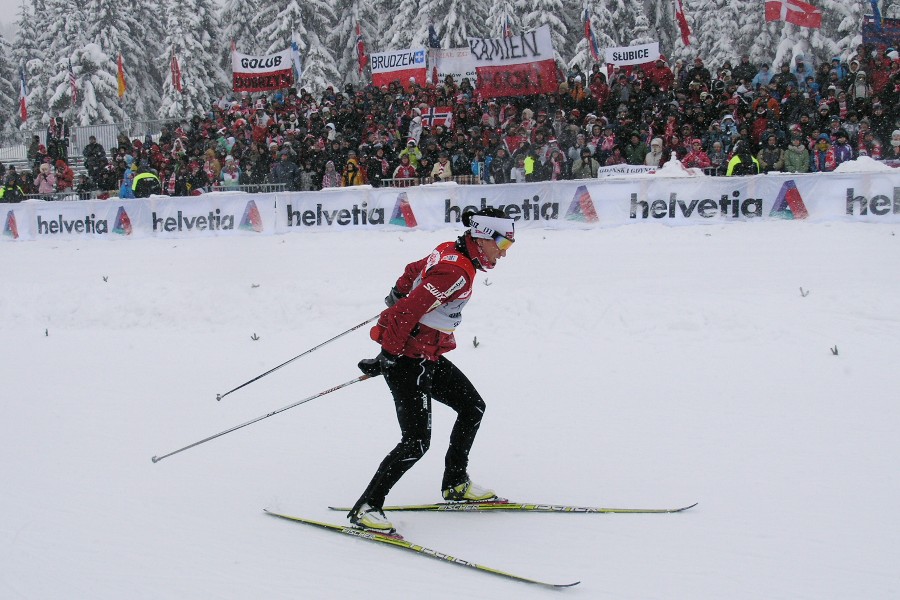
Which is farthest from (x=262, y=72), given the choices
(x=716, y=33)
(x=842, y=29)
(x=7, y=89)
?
(x=7, y=89)

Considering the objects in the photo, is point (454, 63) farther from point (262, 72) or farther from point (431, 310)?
point (431, 310)

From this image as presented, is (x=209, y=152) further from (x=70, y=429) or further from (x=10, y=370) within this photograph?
(x=70, y=429)

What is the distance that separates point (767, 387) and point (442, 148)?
10390mm

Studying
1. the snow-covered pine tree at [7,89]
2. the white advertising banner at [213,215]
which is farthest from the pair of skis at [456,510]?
the snow-covered pine tree at [7,89]

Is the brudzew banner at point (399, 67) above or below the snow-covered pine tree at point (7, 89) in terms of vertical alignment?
below

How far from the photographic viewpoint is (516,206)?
14.1 m

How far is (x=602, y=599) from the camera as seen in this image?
3.94 meters

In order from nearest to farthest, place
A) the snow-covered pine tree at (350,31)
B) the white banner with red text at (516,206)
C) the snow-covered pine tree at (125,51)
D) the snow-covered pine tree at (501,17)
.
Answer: the white banner with red text at (516,206) < the snow-covered pine tree at (501,17) < the snow-covered pine tree at (125,51) < the snow-covered pine tree at (350,31)

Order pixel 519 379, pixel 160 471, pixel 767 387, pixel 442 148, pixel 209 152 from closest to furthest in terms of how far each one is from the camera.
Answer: pixel 160 471 → pixel 767 387 → pixel 519 379 → pixel 442 148 → pixel 209 152

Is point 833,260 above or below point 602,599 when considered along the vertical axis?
above

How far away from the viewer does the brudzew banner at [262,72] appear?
21.9 metres

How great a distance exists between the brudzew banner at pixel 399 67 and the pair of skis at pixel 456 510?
1625 cm

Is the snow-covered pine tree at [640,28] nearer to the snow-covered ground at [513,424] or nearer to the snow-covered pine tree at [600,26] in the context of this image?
the snow-covered pine tree at [600,26]

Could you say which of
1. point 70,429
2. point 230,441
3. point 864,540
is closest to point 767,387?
point 864,540
